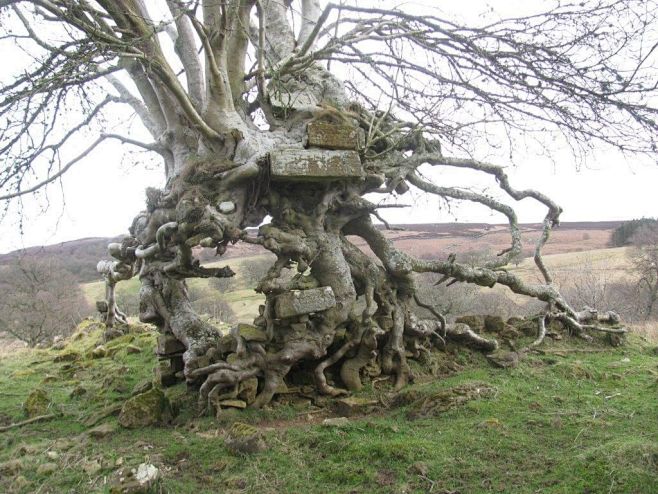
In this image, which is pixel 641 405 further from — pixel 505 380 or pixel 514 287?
pixel 514 287

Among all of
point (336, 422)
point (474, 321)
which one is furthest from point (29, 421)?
point (474, 321)

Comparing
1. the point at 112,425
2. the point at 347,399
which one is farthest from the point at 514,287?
the point at 112,425

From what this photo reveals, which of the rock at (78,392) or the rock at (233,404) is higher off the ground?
the rock at (233,404)

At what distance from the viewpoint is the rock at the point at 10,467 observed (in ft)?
11.7

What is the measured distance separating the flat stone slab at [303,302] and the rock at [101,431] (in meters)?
1.86

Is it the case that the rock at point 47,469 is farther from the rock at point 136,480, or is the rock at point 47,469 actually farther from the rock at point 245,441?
the rock at point 245,441

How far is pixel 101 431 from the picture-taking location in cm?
430

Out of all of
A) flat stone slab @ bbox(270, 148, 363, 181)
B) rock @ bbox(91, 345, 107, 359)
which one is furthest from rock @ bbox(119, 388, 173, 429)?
rock @ bbox(91, 345, 107, 359)

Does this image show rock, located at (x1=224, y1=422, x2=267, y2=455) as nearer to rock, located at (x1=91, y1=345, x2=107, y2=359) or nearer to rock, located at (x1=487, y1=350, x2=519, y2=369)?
rock, located at (x1=487, y1=350, x2=519, y2=369)

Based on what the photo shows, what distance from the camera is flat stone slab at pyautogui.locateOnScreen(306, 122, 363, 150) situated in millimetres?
4922

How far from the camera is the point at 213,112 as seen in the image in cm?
523

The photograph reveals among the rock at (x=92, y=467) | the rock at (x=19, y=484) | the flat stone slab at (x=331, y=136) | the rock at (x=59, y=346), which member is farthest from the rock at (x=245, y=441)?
the rock at (x=59, y=346)

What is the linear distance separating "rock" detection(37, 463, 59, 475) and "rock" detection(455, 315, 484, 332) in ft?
17.1

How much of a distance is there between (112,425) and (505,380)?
161 inches
